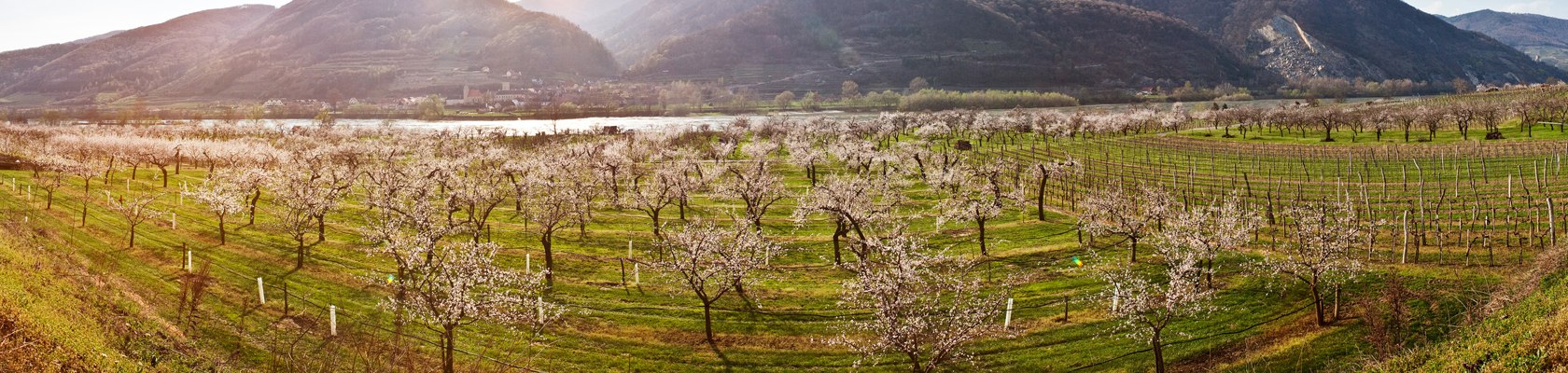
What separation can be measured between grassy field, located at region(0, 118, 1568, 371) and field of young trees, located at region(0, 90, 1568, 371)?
191 millimetres

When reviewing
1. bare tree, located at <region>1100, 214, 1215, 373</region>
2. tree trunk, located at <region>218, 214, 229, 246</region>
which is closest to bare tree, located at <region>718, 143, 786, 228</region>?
bare tree, located at <region>1100, 214, 1215, 373</region>

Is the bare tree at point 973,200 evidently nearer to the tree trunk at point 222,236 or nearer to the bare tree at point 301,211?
the bare tree at point 301,211

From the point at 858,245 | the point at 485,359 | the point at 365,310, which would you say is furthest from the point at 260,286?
the point at 858,245

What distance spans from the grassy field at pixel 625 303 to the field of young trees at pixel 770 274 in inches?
7.5

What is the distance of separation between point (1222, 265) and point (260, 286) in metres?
48.2

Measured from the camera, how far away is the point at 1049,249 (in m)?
47.7

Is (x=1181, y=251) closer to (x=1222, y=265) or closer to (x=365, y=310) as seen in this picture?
(x=1222, y=265)

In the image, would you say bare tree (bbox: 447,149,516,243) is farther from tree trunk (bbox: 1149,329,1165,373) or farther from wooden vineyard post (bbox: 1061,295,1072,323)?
tree trunk (bbox: 1149,329,1165,373)

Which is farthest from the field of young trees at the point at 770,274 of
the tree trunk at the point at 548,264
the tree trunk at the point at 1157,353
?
the tree trunk at the point at 548,264

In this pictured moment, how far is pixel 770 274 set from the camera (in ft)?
142

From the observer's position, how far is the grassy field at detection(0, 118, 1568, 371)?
96.2 feet

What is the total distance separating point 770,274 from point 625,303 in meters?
8.90

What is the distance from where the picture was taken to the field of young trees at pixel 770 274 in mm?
29469

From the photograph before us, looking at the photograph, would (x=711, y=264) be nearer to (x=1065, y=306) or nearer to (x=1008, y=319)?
(x=1008, y=319)
